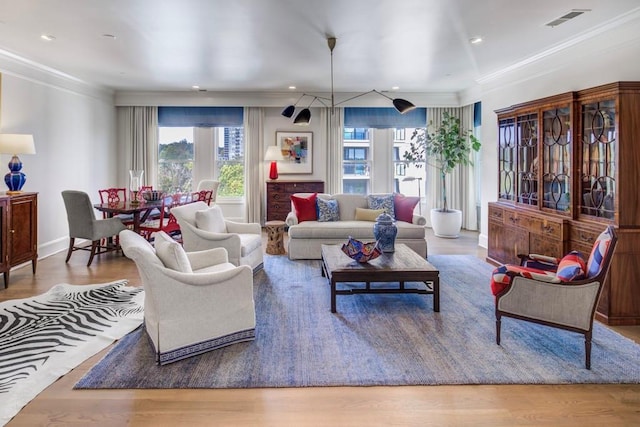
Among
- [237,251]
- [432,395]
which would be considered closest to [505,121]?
[237,251]

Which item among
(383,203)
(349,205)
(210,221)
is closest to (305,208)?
(349,205)

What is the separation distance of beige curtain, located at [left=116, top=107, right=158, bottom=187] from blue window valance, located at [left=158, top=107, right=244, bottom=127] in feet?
0.71

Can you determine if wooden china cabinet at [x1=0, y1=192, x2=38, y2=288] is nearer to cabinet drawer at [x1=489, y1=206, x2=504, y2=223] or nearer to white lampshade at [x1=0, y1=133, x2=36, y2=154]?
white lampshade at [x1=0, y1=133, x2=36, y2=154]

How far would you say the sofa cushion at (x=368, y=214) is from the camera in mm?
6465

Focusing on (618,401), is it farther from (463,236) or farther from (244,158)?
(244,158)

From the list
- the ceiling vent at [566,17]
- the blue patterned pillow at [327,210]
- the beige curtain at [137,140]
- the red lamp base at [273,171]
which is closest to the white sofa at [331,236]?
the blue patterned pillow at [327,210]

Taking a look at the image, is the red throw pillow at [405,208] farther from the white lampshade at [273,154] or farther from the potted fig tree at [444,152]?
the white lampshade at [273,154]

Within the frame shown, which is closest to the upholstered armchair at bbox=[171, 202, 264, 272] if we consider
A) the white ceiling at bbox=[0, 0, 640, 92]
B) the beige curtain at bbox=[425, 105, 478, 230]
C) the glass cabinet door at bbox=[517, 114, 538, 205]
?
the white ceiling at bbox=[0, 0, 640, 92]

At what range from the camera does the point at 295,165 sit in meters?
8.98

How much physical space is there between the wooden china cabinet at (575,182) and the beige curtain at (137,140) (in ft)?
21.7

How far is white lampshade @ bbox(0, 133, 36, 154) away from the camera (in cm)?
486

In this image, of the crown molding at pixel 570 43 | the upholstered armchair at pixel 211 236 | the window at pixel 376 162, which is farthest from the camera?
the window at pixel 376 162

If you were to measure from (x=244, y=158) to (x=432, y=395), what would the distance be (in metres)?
7.21

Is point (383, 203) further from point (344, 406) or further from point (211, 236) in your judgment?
point (344, 406)
